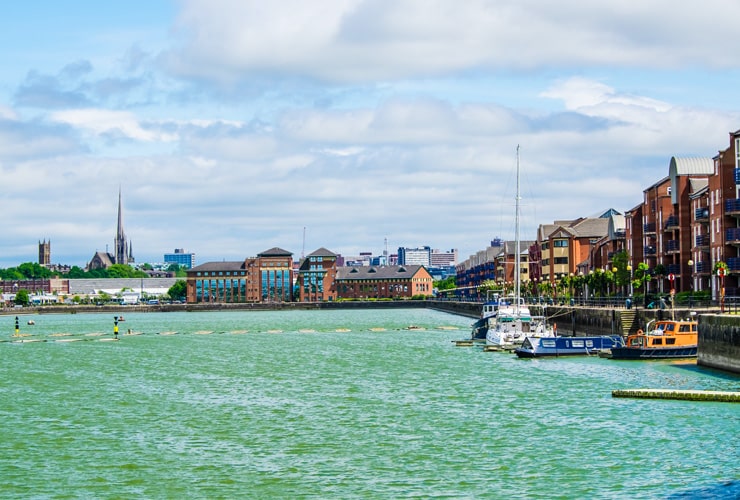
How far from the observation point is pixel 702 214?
4092 inches

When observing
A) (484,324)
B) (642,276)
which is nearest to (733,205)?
(642,276)

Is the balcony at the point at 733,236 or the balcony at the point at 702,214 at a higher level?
the balcony at the point at 702,214

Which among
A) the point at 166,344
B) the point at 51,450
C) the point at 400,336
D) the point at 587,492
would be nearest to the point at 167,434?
the point at 51,450

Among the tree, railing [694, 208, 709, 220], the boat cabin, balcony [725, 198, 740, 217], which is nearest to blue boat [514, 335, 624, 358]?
the boat cabin

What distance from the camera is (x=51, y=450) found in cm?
4172

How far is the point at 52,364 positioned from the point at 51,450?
47.7 m

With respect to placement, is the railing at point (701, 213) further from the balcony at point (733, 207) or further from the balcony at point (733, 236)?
the balcony at point (733, 207)

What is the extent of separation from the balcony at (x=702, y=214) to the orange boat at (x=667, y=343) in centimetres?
3283

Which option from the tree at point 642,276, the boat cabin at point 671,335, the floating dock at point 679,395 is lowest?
the floating dock at point 679,395

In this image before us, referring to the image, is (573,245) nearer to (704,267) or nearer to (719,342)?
(704,267)

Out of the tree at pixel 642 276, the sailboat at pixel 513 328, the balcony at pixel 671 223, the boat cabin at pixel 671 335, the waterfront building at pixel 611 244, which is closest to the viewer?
the boat cabin at pixel 671 335

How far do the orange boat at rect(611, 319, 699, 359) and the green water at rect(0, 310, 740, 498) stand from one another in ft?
5.34

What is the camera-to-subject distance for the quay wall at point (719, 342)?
58656 mm

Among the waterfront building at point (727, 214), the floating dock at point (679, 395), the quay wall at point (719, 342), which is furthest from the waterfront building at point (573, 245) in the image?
the floating dock at point (679, 395)
